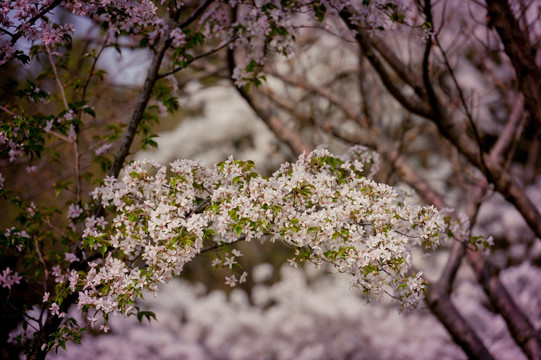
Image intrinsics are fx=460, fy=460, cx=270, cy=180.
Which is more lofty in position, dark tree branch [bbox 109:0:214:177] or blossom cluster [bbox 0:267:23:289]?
dark tree branch [bbox 109:0:214:177]

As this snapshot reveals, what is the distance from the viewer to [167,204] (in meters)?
2.19

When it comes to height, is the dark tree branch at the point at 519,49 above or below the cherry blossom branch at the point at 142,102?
above

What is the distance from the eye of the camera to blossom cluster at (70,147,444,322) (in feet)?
6.89

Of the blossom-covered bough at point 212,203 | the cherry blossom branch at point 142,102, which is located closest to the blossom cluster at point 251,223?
the blossom-covered bough at point 212,203

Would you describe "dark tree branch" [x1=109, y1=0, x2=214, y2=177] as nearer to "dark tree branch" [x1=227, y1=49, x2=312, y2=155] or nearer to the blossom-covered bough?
the blossom-covered bough

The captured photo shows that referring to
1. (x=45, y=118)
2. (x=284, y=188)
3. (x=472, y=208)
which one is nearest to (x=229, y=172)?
(x=284, y=188)

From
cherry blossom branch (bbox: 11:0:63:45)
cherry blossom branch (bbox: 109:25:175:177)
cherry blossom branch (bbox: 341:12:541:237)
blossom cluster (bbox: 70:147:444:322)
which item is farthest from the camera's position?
cherry blossom branch (bbox: 341:12:541:237)

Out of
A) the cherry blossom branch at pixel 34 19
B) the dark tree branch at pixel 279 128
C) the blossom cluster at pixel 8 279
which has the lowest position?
the blossom cluster at pixel 8 279

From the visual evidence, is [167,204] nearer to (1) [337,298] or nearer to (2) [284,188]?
(2) [284,188]

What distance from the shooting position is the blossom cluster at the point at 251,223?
2100mm

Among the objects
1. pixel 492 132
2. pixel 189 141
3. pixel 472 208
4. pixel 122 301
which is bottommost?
pixel 122 301

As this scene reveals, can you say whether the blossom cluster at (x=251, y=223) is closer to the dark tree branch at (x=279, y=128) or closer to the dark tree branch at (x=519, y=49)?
the dark tree branch at (x=519, y=49)

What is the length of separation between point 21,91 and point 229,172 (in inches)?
51.0

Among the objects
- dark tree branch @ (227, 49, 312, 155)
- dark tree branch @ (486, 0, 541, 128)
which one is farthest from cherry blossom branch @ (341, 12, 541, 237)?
dark tree branch @ (227, 49, 312, 155)
